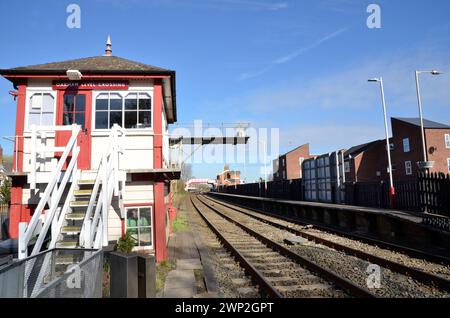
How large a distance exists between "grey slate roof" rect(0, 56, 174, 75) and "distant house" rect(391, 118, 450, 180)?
39448 millimetres

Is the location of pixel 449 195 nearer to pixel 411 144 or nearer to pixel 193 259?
pixel 193 259

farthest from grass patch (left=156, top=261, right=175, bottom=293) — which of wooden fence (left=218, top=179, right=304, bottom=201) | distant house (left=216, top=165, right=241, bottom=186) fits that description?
distant house (left=216, top=165, right=241, bottom=186)

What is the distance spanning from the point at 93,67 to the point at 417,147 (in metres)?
41.8

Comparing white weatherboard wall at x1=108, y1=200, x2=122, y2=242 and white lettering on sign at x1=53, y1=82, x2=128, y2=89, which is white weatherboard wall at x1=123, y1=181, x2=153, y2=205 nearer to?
white weatherboard wall at x1=108, y1=200, x2=122, y2=242

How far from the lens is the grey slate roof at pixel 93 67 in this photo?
9.48 metres

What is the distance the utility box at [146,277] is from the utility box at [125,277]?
0.08 m

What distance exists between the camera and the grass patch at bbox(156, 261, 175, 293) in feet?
23.5

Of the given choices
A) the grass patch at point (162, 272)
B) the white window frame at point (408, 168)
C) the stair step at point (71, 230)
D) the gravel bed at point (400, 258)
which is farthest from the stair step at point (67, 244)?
the white window frame at point (408, 168)

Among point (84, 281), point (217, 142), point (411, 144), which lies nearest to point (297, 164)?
point (411, 144)

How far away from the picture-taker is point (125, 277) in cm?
485

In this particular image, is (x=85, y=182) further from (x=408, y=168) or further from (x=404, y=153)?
(x=404, y=153)

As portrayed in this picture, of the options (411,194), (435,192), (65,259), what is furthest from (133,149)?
(411,194)
